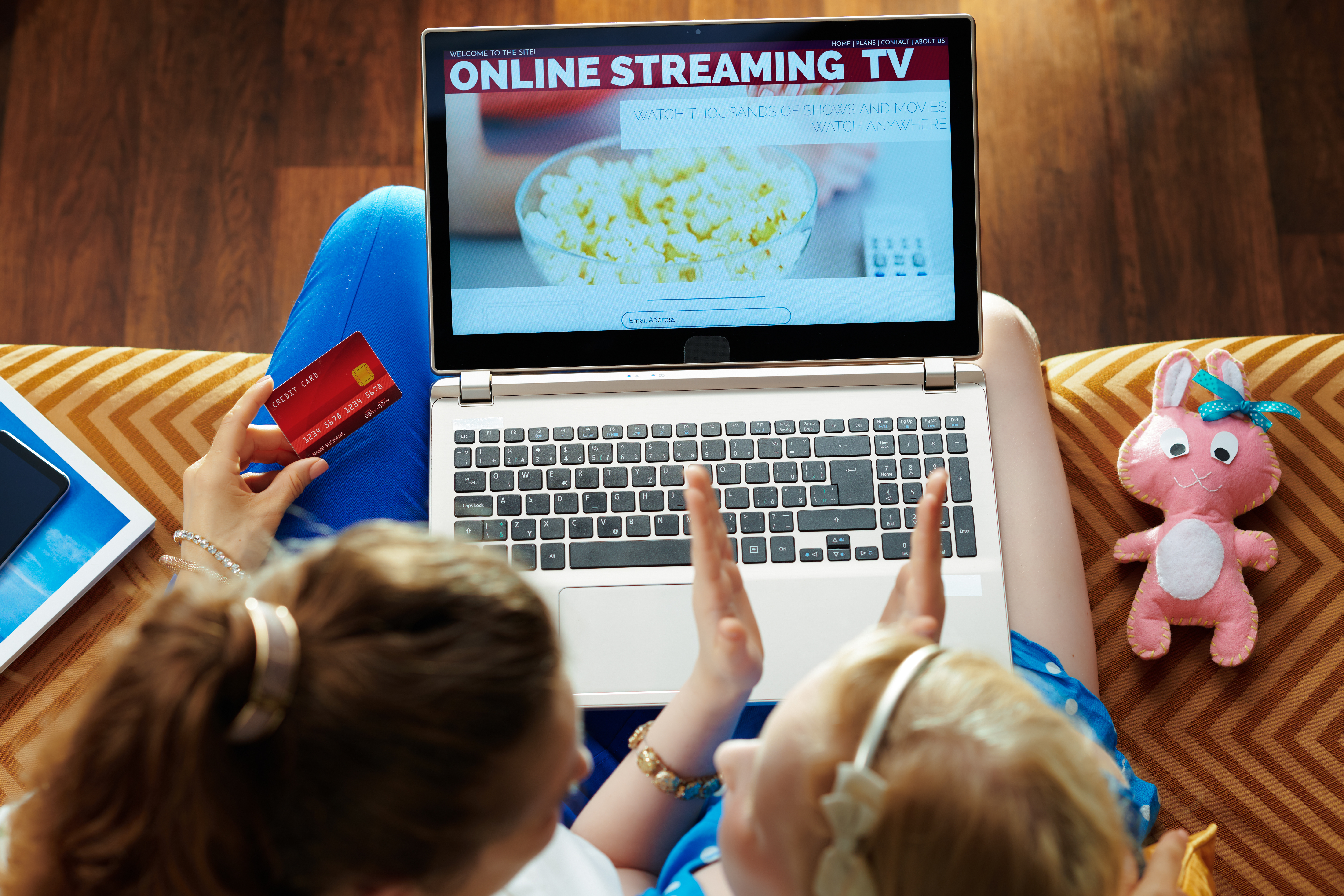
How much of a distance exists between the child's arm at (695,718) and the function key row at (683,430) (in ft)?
0.33

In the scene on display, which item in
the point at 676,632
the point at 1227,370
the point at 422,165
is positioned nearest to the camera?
the point at 676,632

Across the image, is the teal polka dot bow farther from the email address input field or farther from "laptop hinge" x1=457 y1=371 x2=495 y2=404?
"laptop hinge" x1=457 y1=371 x2=495 y2=404

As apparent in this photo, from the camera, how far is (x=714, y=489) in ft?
2.88

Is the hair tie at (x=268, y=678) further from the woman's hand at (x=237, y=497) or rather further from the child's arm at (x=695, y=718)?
the woman's hand at (x=237, y=497)

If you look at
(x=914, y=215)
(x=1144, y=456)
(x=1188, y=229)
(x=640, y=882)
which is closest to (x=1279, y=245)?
(x=1188, y=229)

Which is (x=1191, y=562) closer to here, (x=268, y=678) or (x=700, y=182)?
(x=700, y=182)

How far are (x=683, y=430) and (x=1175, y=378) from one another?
1.67 feet

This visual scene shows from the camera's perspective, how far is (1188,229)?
58.6 inches

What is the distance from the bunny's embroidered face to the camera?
0.92 metres

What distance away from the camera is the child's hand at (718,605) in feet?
2.29

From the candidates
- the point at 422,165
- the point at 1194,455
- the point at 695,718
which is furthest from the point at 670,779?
the point at 422,165

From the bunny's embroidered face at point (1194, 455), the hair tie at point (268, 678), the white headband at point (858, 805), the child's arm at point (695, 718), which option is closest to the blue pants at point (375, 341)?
the child's arm at point (695, 718)

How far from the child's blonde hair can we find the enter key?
14.1 inches

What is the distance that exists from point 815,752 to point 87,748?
0.40 metres
